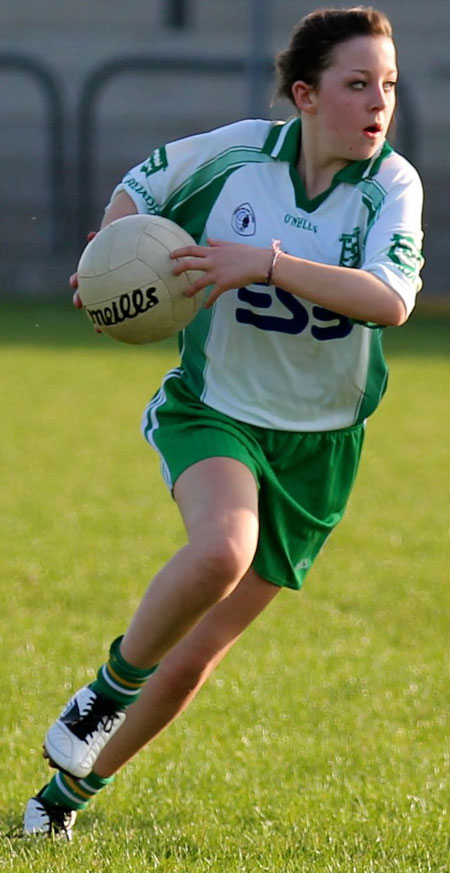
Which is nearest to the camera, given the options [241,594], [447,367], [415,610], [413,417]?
[241,594]

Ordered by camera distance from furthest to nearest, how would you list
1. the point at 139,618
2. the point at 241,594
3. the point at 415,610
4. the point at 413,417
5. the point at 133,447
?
the point at 413,417, the point at 133,447, the point at 415,610, the point at 241,594, the point at 139,618

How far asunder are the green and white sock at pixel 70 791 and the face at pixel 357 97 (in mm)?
1609

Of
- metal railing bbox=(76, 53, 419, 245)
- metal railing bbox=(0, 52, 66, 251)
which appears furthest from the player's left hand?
metal railing bbox=(0, 52, 66, 251)

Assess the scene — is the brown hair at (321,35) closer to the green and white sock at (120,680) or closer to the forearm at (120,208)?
the forearm at (120,208)

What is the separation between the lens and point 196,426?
3535 mm

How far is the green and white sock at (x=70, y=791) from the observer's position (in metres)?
3.52

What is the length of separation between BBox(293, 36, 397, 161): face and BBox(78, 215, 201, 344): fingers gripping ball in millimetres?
435

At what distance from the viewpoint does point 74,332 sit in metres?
15.4

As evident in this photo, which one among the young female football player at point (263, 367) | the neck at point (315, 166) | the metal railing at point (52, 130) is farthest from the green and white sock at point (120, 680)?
the metal railing at point (52, 130)

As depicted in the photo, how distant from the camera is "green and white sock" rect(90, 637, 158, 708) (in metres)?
3.37

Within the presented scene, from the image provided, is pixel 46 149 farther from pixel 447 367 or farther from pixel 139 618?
pixel 139 618

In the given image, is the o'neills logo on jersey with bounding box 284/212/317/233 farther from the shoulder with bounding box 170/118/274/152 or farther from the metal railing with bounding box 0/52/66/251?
the metal railing with bounding box 0/52/66/251

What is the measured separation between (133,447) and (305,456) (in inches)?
231

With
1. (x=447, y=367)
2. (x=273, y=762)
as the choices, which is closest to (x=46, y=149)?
(x=447, y=367)
